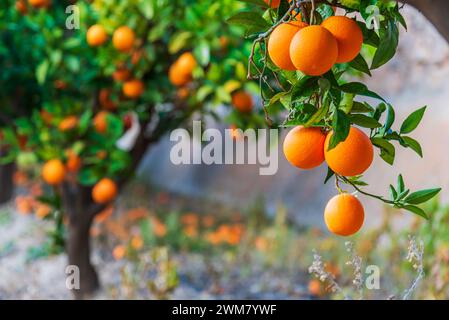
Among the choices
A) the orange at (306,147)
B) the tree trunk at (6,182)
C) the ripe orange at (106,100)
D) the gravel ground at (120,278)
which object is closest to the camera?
the orange at (306,147)

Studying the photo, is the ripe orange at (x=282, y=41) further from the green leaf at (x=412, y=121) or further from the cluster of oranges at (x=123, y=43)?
the cluster of oranges at (x=123, y=43)

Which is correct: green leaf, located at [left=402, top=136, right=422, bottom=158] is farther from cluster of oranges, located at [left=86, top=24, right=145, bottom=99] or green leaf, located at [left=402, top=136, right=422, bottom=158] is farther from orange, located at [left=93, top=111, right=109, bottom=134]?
orange, located at [left=93, top=111, right=109, bottom=134]

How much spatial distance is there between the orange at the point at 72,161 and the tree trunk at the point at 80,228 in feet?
0.39

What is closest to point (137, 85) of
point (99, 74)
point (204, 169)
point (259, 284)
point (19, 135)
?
point (99, 74)

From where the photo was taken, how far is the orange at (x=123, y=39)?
2014mm

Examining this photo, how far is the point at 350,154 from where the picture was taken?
857 millimetres

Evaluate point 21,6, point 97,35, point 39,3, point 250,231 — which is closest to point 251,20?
point 97,35

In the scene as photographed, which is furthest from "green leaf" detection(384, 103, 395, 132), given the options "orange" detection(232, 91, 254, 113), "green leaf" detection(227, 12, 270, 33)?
"orange" detection(232, 91, 254, 113)

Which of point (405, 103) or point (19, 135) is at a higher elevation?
point (405, 103)

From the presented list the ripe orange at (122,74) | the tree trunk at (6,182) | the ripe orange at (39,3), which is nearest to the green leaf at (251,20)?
the ripe orange at (122,74)

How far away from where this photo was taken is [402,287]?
2385 mm

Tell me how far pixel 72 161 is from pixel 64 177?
103 mm
